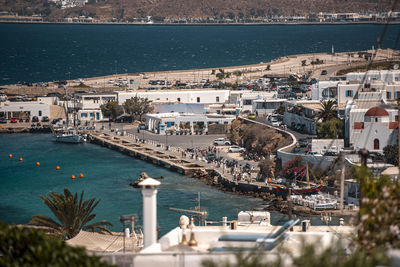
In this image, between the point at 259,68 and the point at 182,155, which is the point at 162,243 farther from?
the point at 259,68

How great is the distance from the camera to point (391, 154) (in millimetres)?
38125

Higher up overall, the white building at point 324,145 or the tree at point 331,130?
the tree at point 331,130

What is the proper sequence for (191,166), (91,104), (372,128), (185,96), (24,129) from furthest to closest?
(91,104) → (185,96) → (24,129) → (191,166) → (372,128)

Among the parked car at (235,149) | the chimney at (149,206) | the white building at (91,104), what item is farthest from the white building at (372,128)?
the white building at (91,104)

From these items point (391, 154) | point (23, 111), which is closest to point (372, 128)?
point (391, 154)

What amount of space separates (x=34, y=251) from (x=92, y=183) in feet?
114

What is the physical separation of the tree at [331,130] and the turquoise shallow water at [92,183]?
767 cm

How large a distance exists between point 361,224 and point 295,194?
2579cm

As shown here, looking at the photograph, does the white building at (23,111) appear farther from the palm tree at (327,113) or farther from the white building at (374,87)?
the palm tree at (327,113)

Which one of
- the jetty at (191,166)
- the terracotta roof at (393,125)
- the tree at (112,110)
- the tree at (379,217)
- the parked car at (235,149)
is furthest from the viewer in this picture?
the tree at (112,110)

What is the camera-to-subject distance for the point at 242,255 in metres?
9.28

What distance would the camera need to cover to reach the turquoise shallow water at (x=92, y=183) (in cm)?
3597

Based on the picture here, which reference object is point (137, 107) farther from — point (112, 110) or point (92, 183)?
point (92, 183)

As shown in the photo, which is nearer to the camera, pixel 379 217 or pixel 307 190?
pixel 379 217
